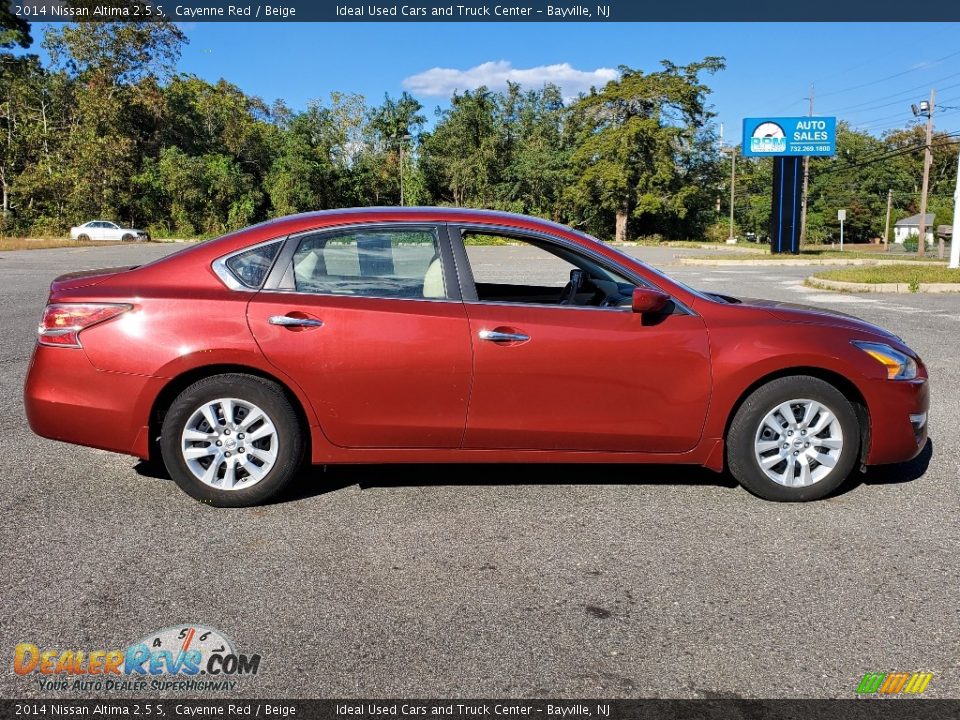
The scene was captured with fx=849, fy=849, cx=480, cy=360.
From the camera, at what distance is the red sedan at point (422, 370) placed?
441 cm

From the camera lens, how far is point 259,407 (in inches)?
174

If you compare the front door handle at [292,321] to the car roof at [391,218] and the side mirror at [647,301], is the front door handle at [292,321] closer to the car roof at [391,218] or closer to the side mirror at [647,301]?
the car roof at [391,218]

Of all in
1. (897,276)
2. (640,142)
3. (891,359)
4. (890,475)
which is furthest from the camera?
(640,142)

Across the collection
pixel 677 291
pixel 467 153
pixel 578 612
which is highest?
pixel 467 153

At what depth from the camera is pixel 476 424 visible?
14.7 feet

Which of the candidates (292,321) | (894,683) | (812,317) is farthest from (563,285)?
(894,683)

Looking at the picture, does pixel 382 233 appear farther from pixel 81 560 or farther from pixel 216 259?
pixel 81 560

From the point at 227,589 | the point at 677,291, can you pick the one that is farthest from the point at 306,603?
the point at 677,291

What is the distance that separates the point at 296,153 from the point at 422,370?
197 ft

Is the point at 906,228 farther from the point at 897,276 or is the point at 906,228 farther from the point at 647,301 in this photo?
the point at 647,301

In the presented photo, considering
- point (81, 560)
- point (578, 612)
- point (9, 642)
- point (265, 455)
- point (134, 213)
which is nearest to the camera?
point (9, 642)

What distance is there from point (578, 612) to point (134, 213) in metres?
59.2

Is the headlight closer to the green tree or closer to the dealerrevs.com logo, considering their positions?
the dealerrevs.com logo

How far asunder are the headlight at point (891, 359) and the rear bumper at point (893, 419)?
38 millimetres
